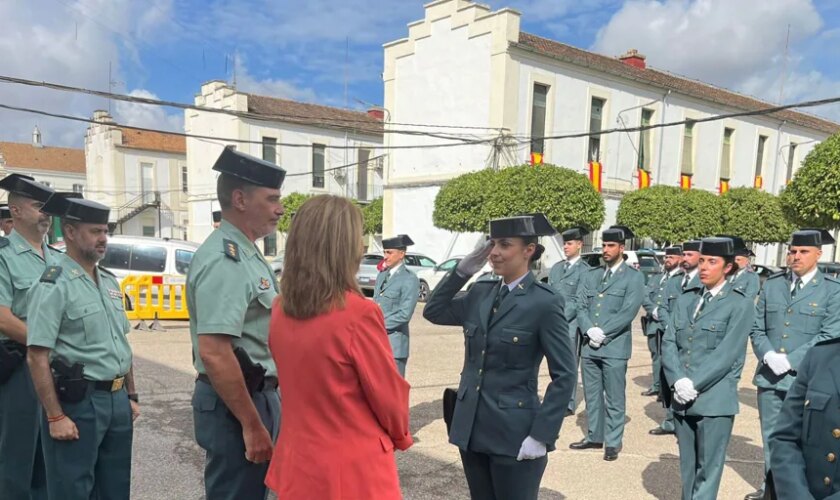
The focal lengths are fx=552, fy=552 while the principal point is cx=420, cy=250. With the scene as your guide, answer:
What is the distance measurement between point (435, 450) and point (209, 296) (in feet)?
11.4

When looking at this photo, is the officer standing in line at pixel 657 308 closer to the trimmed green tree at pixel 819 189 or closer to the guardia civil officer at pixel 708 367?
the guardia civil officer at pixel 708 367

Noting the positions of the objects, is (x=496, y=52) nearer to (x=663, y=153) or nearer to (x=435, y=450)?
(x=663, y=153)

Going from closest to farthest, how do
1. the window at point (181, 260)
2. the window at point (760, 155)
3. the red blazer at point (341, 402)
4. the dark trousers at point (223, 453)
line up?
the red blazer at point (341, 402), the dark trousers at point (223, 453), the window at point (181, 260), the window at point (760, 155)

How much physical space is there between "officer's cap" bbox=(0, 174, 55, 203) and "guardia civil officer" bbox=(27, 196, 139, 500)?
0.76 m

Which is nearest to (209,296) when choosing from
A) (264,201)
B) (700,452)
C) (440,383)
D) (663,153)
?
(264,201)

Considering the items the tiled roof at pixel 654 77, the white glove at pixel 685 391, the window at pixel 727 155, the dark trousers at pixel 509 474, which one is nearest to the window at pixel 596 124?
the tiled roof at pixel 654 77

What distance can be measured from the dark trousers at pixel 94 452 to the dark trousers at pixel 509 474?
5.85ft

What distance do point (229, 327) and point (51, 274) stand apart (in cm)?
125

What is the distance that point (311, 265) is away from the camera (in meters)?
1.88

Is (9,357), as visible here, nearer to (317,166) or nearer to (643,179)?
(643,179)

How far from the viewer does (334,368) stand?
6.04 ft

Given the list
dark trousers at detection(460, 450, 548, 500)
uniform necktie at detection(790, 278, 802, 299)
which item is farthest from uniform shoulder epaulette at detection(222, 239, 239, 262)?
uniform necktie at detection(790, 278, 802, 299)

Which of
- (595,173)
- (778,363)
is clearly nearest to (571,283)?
(778,363)

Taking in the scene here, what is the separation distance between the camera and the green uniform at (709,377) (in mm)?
3457
